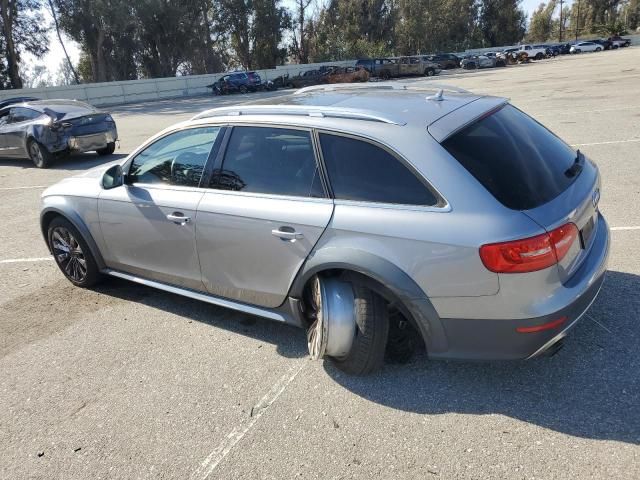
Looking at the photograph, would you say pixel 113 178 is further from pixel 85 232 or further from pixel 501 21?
pixel 501 21

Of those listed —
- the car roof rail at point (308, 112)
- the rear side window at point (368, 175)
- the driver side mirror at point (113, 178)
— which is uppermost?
the car roof rail at point (308, 112)

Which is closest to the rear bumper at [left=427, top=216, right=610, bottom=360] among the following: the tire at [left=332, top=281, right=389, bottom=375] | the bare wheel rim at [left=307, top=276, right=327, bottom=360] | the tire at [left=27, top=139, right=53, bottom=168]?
the tire at [left=332, top=281, right=389, bottom=375]

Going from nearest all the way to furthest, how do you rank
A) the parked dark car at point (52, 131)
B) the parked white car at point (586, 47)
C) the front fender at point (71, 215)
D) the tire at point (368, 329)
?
the tire at point (368, 329)
the front fender at point (71, 215)
the parked dark car at point (52, 131)
the parked white car at point (586, 47)

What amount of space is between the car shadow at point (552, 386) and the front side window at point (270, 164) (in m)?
1.23

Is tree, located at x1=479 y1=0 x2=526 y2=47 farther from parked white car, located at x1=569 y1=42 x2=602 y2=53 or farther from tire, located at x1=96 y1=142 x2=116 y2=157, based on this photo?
tire, located at x1=96 y1=142 x2=116 y2=157

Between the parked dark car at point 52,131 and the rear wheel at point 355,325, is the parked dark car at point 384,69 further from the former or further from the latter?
the rear wheel at point 355,325

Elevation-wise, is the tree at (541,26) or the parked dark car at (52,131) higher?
the tree at (541,26)

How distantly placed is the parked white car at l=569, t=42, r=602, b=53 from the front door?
229 ft

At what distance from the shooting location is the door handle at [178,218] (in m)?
3.57

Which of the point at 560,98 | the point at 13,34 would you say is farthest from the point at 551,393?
the point at 13,34

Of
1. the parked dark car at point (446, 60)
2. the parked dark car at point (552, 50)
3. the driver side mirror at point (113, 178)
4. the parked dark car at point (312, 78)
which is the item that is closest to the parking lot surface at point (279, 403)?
the driver side mirror at point (113, 178)

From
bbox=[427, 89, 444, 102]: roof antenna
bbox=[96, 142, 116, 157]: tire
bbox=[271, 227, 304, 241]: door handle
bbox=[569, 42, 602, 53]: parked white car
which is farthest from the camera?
bbox=[569, 42, 602, 53]: parked white car

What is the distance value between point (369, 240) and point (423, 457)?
1144 millimetres

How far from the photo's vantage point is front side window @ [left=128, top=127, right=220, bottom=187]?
3.66 metres
